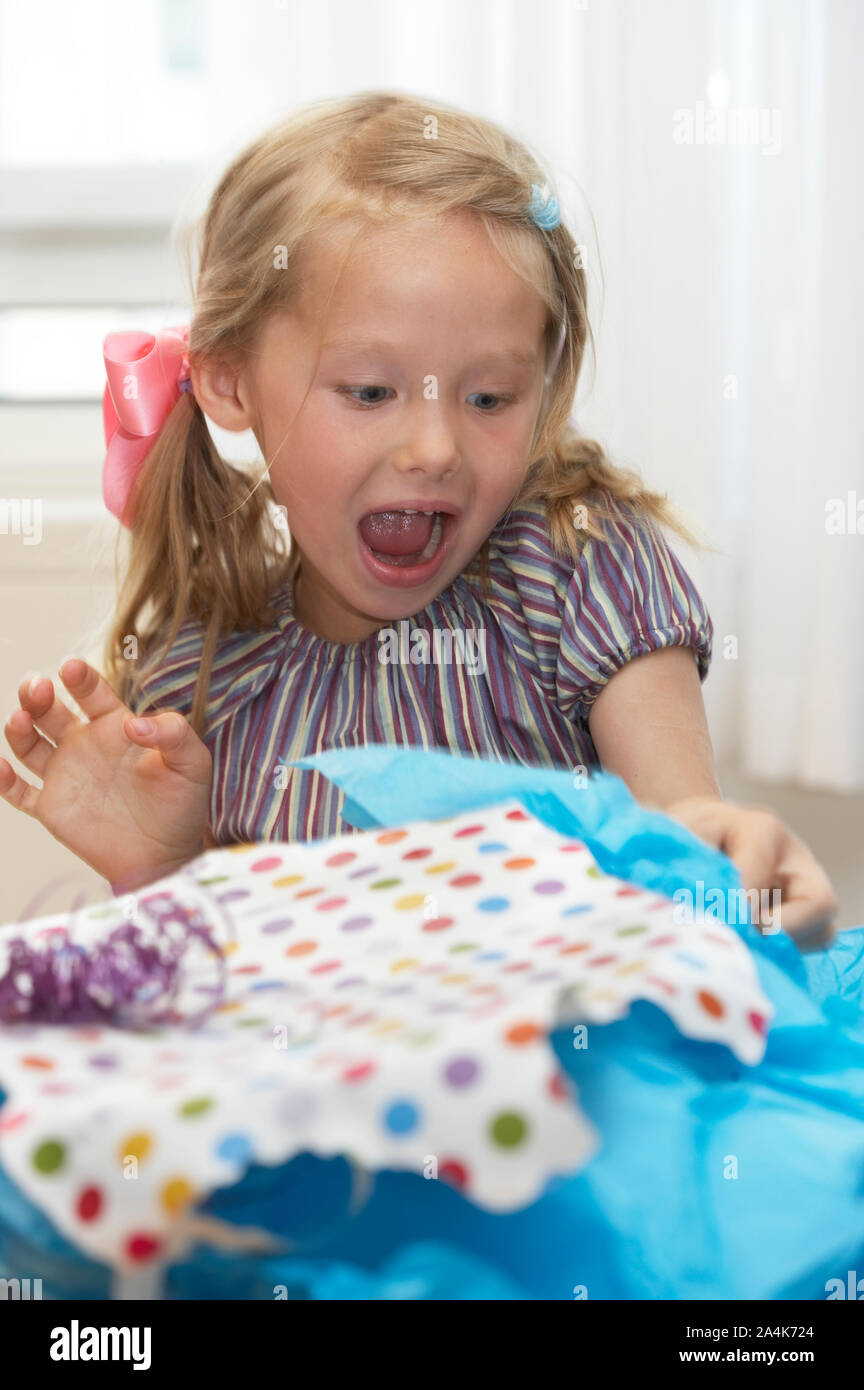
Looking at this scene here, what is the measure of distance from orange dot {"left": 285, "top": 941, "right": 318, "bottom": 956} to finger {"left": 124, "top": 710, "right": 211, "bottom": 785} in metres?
0.41

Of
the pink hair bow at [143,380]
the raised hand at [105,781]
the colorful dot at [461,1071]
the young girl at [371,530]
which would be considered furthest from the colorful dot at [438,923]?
the pink hair bow at [143,380]

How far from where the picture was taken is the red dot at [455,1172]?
36 cm

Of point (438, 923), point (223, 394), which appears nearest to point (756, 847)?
point (438, 923)

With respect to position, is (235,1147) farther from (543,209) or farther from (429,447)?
(543,209)

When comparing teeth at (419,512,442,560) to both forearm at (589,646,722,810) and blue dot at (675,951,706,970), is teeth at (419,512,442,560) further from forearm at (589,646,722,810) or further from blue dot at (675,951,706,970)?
blue dot at (675,951,706,970)

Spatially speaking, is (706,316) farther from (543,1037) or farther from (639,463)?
(543,1037)

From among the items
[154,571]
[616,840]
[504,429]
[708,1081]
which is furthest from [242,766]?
[708,1081]

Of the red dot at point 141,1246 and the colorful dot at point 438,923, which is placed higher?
the colorful dot at point 438,923

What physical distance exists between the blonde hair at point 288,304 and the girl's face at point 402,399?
0.07 ft

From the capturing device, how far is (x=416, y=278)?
80 centimetres

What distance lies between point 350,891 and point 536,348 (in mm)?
448

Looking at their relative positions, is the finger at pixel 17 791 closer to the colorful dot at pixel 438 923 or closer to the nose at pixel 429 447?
the nose at pixel 429 447

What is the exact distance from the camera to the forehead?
0.80 meters
